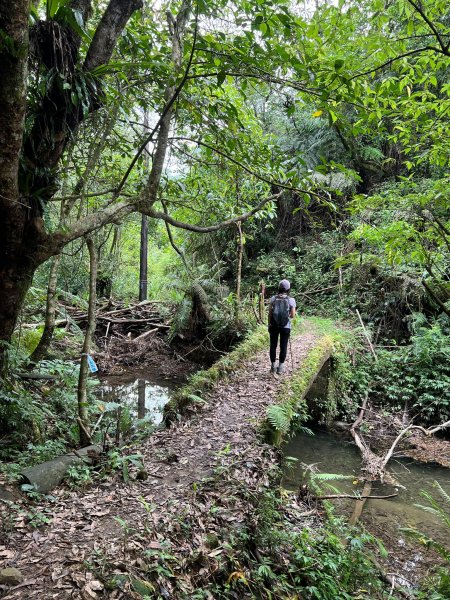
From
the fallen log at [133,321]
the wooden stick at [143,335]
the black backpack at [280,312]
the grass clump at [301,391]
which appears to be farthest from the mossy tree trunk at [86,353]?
the fallen log at [133,321]

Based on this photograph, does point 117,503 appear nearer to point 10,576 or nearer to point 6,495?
point 6,495

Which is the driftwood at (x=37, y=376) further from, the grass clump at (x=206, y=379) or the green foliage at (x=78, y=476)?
the green foliage at (x=78, y=476)

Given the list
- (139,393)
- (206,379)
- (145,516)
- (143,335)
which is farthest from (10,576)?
(143,335)

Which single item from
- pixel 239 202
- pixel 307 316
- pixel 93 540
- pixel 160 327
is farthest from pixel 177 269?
pixel 93 540

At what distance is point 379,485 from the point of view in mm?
7617

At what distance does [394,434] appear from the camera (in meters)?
10.1

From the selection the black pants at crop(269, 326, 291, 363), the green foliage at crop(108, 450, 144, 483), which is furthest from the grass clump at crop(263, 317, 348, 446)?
the green foliage at crop(108, 450, 144, 483)

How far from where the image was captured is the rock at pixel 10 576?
2.69 metres

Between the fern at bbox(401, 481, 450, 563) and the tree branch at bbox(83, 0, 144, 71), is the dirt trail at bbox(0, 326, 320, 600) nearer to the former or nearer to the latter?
the fern at bbox(401, 481, 450, 563)

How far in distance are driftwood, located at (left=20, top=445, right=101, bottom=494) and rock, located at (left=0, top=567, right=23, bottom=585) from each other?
124cm

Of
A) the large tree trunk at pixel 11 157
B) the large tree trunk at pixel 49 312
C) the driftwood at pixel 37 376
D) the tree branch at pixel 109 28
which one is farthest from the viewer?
the large tree trunk at pixel 49 312

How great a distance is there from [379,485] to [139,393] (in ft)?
21.6

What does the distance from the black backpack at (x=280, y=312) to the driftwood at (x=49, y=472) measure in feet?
13.9

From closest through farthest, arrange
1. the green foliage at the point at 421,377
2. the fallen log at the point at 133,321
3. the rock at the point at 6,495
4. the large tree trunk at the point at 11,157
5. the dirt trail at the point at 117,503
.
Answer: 1. the dirt trail at the point at 117,503
2. the large tree trunk at the point at 11,157
3. the rock at the point at 6,495
4. the green foliage at the point at 421,377
5. the fallen log at the point at 133,321
